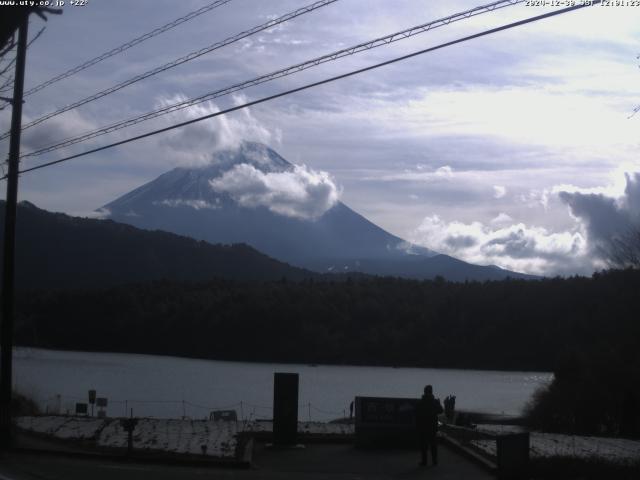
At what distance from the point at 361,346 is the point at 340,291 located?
17.2 m

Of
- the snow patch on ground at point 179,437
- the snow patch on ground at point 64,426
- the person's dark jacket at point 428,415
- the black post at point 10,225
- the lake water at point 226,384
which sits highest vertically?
the black post at point 10,225

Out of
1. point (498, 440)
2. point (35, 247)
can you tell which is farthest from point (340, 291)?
point (498, 440)

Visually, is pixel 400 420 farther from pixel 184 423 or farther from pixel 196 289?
pixel 196 289

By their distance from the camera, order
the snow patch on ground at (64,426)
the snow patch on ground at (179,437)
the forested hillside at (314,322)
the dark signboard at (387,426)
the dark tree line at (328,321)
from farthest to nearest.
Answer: the forested hillside at (314,322) → the dark tree line at (328,321) → the snow patch on ground at (64,426) → the dark signboard at (387,426) → the snow patch on ground at (179,437)

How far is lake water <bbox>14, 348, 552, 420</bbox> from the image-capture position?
2297 inches

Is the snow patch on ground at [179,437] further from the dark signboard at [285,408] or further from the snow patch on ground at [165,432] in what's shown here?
the dark signboard at [285,408]

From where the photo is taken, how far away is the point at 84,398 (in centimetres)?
6222

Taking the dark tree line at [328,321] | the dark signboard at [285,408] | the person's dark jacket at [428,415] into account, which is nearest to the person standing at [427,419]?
the person's dark jacket at [428,415]

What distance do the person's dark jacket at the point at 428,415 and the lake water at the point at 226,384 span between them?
3240cm

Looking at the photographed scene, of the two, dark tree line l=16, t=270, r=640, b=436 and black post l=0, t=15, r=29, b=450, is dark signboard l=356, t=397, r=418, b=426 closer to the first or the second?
black post l=0, t=15, r=29, b=450

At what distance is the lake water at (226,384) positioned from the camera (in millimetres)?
58344

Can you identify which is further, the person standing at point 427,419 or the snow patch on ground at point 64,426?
the snow patch on ground at point 64,426

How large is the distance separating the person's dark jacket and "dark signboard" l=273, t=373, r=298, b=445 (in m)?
3.51

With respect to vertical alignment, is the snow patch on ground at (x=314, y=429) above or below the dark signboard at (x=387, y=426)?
below
